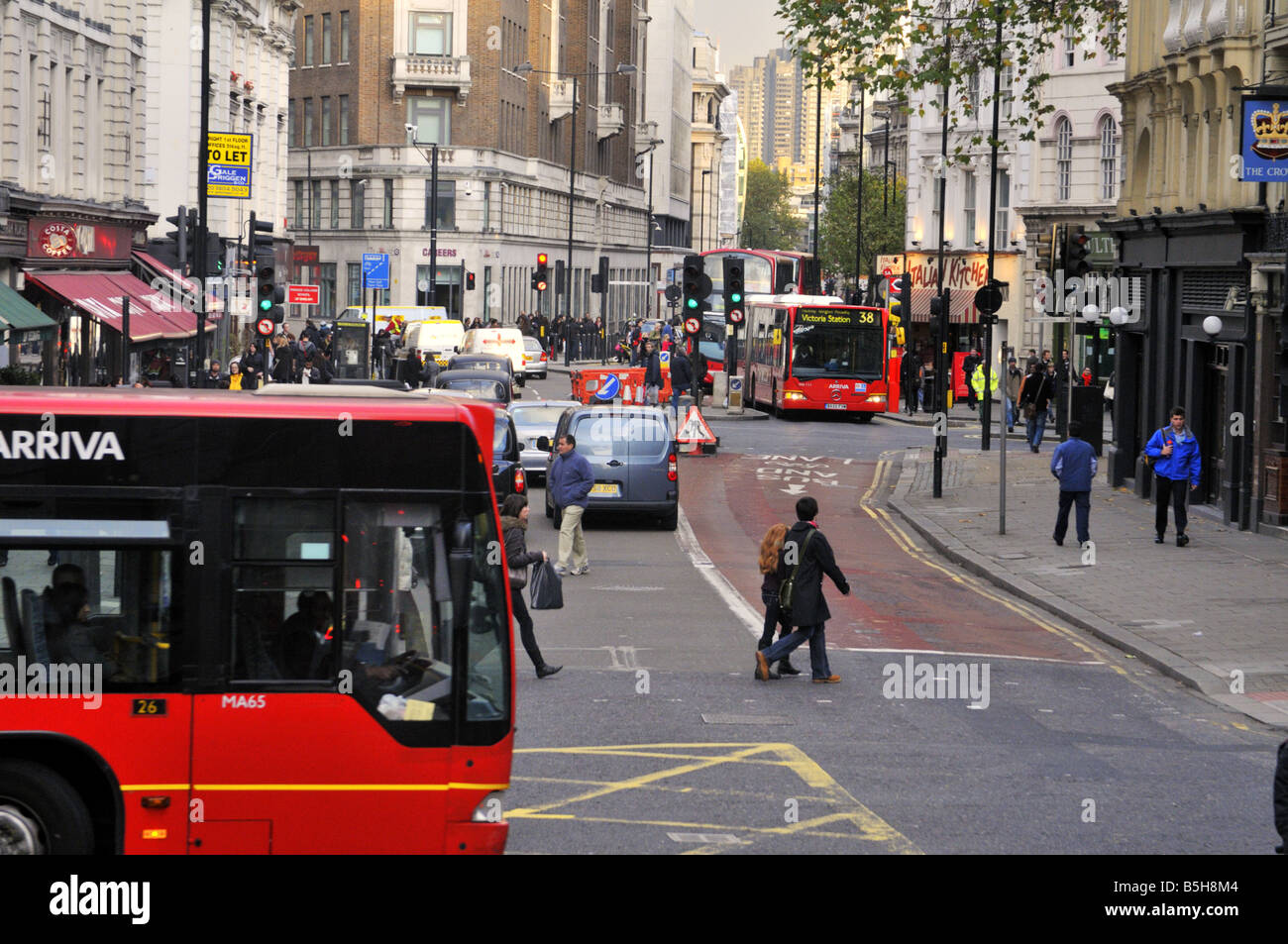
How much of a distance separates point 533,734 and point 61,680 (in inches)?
186

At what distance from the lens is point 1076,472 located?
24.6 m

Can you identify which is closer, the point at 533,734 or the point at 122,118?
the point at 533,734

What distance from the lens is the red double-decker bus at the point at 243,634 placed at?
28.8 ft

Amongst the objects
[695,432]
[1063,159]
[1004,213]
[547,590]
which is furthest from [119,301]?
[1004,213]

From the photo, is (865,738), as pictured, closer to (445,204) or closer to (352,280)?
(445,204)

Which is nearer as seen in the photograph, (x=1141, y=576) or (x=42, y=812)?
(x=42, y=812)

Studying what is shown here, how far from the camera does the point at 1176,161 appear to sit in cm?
3153

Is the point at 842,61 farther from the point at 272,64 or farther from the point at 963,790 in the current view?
the point at 272,64

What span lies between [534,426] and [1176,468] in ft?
38.9

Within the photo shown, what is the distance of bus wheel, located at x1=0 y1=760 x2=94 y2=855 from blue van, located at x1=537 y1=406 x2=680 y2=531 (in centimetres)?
1720

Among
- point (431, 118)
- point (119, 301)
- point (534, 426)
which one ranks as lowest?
point (534, 426)

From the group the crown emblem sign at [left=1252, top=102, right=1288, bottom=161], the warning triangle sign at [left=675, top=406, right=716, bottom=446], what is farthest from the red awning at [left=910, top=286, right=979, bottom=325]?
the crown emblem sign at [left=1252, top=102, right=1288, bottom=161]

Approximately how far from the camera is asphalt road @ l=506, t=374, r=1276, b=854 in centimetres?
1064
